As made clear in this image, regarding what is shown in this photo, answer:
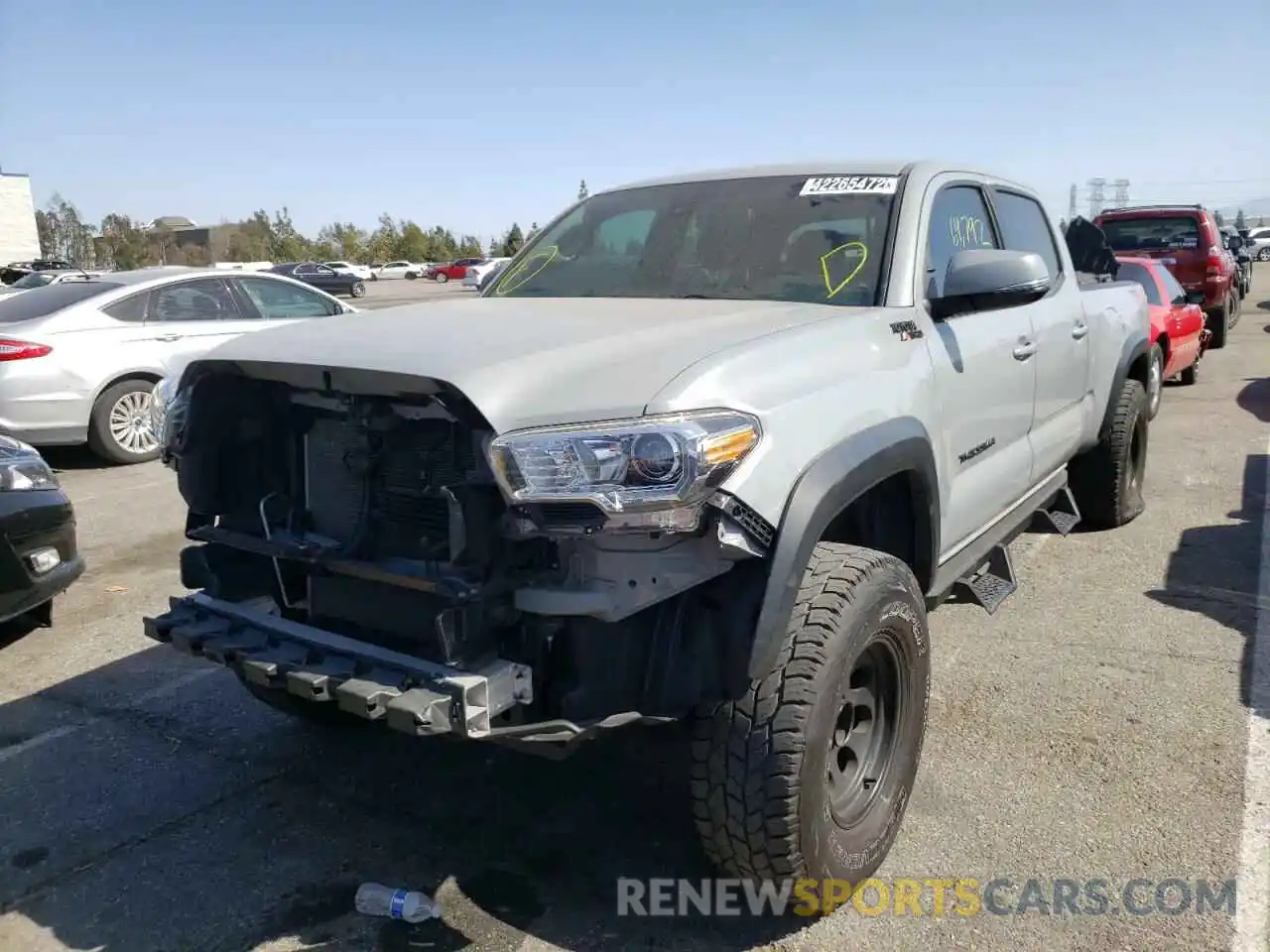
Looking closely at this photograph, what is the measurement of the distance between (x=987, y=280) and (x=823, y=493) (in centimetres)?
120

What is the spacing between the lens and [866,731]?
3.04 metres

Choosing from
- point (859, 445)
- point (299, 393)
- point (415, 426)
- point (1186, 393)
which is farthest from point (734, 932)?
point (1186, 393)

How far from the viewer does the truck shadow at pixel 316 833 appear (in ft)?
9.14

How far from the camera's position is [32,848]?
126 inches

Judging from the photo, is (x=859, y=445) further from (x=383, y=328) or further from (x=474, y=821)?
(x=474, y=821)

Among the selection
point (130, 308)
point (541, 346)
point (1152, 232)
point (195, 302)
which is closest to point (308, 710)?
point (541, 346)

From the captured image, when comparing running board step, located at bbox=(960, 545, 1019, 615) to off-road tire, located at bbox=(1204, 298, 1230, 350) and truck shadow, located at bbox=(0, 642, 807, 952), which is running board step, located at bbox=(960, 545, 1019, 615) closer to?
truck shadow, located at bbox=(0, 642, 807, 952)

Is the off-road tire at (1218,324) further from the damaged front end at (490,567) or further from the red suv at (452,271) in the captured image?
the red suv at (452,271)

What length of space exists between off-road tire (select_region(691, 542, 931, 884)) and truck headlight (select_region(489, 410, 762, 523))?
19.5 inches

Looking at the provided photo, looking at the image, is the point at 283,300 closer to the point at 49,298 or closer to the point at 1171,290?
the point at 49,298

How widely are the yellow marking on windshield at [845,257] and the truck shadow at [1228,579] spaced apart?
7.23 ft

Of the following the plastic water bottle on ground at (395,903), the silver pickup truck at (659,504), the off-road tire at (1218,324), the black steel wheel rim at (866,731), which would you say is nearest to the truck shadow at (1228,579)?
the silver pickup truck at (659,504)

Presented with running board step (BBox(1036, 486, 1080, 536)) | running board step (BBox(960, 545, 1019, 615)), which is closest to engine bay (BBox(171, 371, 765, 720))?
running board step (BBox(960, 545, 1019, 615))

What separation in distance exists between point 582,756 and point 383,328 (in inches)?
64.5
